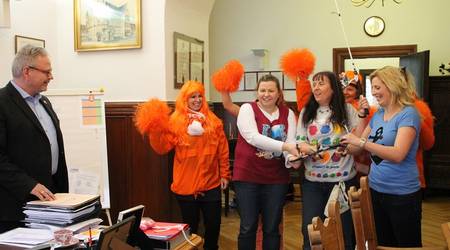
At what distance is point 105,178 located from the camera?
302 cm

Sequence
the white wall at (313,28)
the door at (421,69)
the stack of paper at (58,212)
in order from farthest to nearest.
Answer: the white wall at (313,28), the door at (421,69), the stack of paper at (58,212)

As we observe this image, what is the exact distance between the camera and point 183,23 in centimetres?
355

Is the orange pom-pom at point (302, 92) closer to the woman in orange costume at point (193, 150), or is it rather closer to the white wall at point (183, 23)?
the woman in orange costume at point (193, 150)

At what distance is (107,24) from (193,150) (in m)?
1.34

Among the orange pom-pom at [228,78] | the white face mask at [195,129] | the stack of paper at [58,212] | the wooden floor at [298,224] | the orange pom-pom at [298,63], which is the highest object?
the orange pom-pom at [298,63]

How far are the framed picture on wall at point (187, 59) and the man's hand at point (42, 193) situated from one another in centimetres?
166

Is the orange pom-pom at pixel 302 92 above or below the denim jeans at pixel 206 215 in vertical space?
above

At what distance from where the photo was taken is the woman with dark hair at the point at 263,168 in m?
2.49

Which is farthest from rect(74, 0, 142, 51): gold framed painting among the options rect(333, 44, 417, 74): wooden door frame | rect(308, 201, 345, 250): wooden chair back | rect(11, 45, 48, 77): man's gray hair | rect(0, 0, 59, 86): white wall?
rect(333, 44, 417, 74): wooden door frame

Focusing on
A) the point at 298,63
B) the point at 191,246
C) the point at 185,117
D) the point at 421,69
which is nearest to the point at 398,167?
the point at 298,63

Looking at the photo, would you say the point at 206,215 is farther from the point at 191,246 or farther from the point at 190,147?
the point at 191,246

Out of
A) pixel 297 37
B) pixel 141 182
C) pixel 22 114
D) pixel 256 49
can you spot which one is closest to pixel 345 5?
pixel 297 37

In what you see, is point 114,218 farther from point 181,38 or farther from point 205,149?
point 181,38

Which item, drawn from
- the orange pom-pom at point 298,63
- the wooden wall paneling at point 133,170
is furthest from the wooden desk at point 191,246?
the wooden wall paneling at point 133,170
